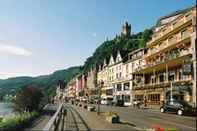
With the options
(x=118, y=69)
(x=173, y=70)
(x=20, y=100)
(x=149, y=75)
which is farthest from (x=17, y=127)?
(x=118, y=69)

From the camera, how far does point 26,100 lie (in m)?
62.1

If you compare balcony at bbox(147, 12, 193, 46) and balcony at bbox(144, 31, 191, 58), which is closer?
balcony at bbox(147, 12, 193, 46)

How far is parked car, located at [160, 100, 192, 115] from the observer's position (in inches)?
1557

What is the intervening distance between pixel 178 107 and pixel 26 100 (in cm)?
3019

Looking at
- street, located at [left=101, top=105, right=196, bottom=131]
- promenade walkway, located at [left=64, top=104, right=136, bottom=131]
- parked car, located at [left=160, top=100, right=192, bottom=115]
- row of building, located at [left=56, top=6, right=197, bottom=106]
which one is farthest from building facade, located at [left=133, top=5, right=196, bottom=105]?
promenade walkway, located at [left=64, top=104, right=136, bottom=131]

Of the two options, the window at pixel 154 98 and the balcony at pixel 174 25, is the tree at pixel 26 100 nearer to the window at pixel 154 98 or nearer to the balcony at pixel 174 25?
the window at pixel 154 98

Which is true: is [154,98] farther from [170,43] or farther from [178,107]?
[178,107]

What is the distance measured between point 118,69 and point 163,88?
143 feet

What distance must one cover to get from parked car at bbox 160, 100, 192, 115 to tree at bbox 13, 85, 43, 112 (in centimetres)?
2629

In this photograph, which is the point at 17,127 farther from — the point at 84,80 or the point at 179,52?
the point at 84,80

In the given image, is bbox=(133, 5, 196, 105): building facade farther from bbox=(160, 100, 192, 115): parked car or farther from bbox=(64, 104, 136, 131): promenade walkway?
bbox=(64, 104, 136, 131): promenade walkway

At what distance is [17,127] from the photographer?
31.7 meters

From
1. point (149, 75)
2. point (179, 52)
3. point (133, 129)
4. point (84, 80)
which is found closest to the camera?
point (133, 129)

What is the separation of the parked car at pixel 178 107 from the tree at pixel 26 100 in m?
26.3
